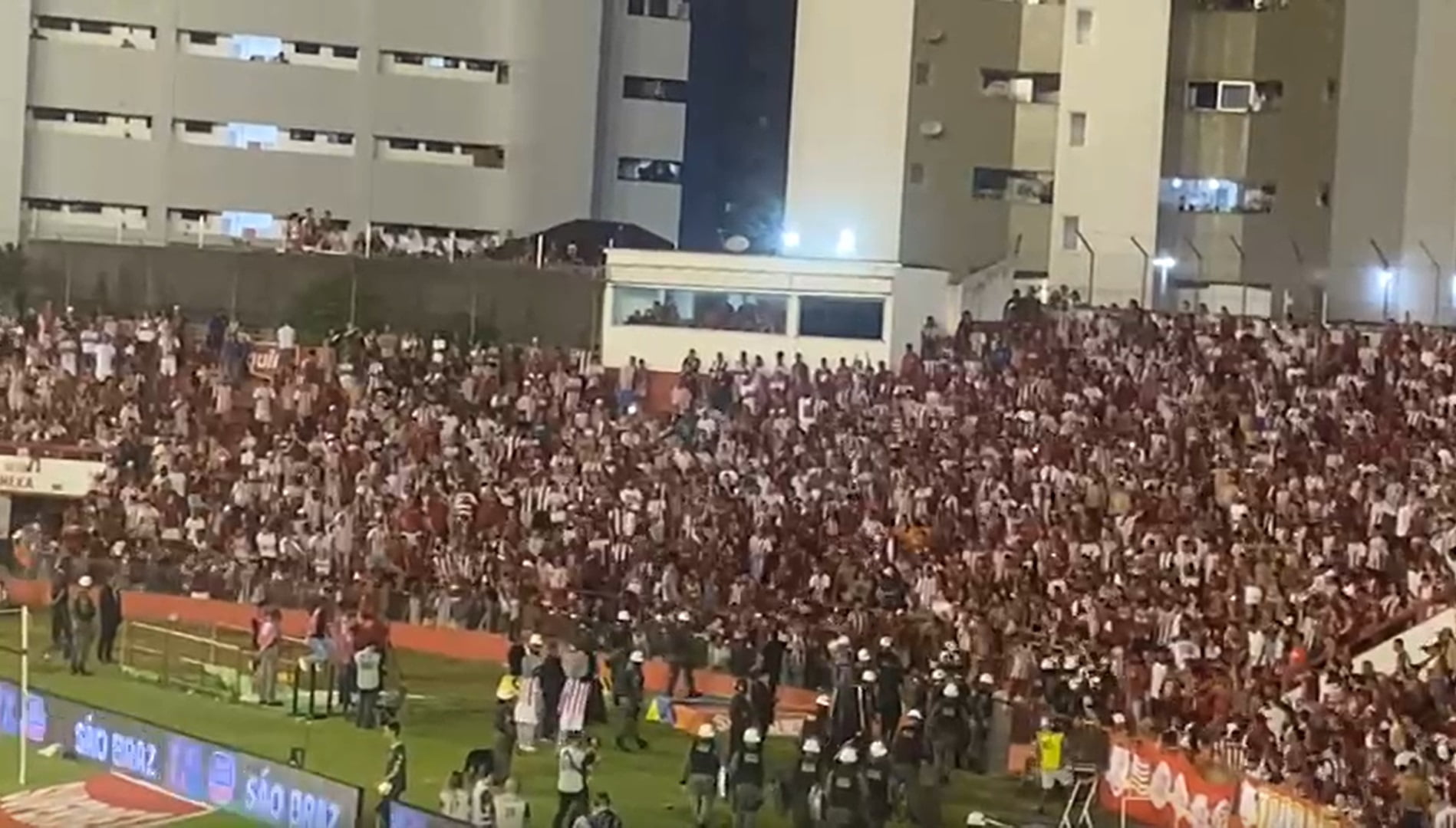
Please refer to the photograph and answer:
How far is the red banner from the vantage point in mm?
21703

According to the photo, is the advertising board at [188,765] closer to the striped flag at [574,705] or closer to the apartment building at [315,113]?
the striped flag at [574,705]

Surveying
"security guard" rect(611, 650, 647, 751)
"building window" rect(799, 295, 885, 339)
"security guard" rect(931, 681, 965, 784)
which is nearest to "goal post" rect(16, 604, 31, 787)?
"security guard" rect(611, 650, 647, 751)

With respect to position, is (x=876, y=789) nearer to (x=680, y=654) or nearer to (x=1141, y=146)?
(x=680, y=654)

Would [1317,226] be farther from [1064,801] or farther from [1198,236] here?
[1064,801]

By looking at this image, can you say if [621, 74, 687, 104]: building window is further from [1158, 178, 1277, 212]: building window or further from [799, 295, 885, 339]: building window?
[799, 295, 885, 339]: building window

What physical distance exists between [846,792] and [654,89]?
1468 inches

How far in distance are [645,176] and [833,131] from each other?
11.0 metres

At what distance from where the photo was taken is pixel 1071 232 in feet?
148

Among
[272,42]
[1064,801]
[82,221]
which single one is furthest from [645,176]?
[1064,801]

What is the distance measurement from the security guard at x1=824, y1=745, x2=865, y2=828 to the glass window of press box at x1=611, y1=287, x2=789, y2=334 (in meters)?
20.6

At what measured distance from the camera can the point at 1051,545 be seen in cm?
2977

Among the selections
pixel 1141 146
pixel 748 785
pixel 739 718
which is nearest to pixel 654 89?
pixel 1141 146

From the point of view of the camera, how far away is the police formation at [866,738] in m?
22.4

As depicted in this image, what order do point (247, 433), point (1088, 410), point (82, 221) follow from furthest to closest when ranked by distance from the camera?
point (82, 221) → point (247, 433) → point (1088, 410)
